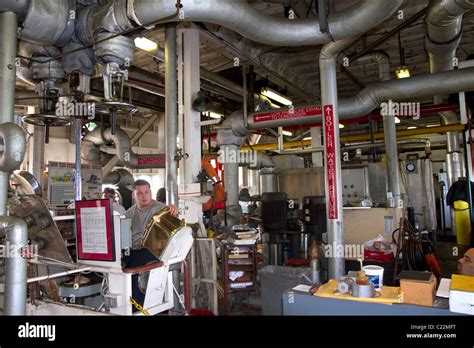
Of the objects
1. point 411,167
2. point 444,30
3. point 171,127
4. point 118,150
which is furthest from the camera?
point 411,167

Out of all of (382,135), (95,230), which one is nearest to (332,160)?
(95,230)

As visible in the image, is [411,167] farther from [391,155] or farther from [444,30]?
[444,30]

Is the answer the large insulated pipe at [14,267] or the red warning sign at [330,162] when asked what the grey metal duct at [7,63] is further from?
the red warning sign at [330,162]

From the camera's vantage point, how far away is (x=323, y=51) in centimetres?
334

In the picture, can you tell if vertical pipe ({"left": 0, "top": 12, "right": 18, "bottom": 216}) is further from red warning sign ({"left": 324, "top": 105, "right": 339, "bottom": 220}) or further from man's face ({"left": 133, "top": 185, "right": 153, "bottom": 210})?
red warning sign ({"left": 324, "top": 105, "right": 339, "bottom": 220})

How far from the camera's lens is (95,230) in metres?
1.99

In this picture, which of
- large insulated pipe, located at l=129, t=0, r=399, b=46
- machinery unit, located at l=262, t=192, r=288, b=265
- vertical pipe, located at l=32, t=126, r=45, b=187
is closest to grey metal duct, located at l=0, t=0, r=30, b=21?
large insulated pipe, located at l=129, t=0, r=399, b=46

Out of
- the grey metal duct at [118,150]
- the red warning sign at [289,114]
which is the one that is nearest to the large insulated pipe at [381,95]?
Result: the red warning sign at [289,114]

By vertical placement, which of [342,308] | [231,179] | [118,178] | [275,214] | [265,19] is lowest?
[342,308]

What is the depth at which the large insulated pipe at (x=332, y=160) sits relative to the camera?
3230 millimetres

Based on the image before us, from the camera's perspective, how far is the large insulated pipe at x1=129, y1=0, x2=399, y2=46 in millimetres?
2361

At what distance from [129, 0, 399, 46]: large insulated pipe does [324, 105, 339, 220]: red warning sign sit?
0.74 meters

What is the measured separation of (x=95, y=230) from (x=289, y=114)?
3370 mm
